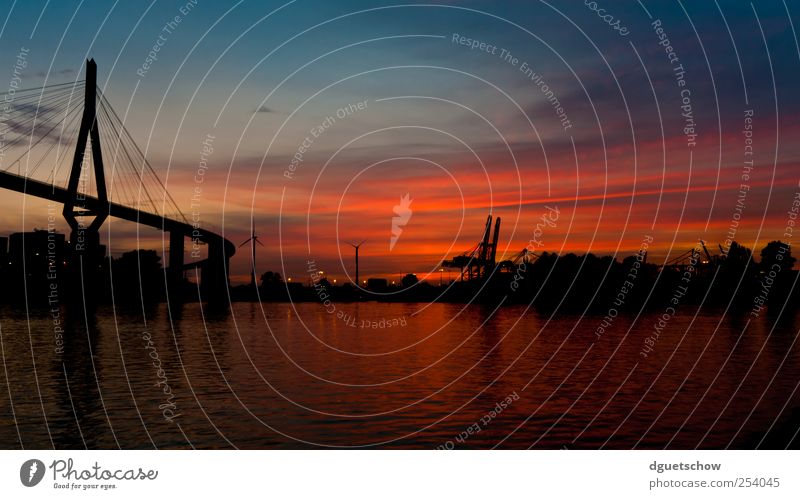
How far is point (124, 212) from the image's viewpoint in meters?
123

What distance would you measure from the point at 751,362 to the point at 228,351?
35132 mm

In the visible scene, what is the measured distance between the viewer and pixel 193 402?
33281 millimetres

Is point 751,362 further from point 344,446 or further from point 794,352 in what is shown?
point 344,446

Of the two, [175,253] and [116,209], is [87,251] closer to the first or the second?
[116,209]

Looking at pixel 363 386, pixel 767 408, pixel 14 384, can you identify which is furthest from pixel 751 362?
pixel 14 384
